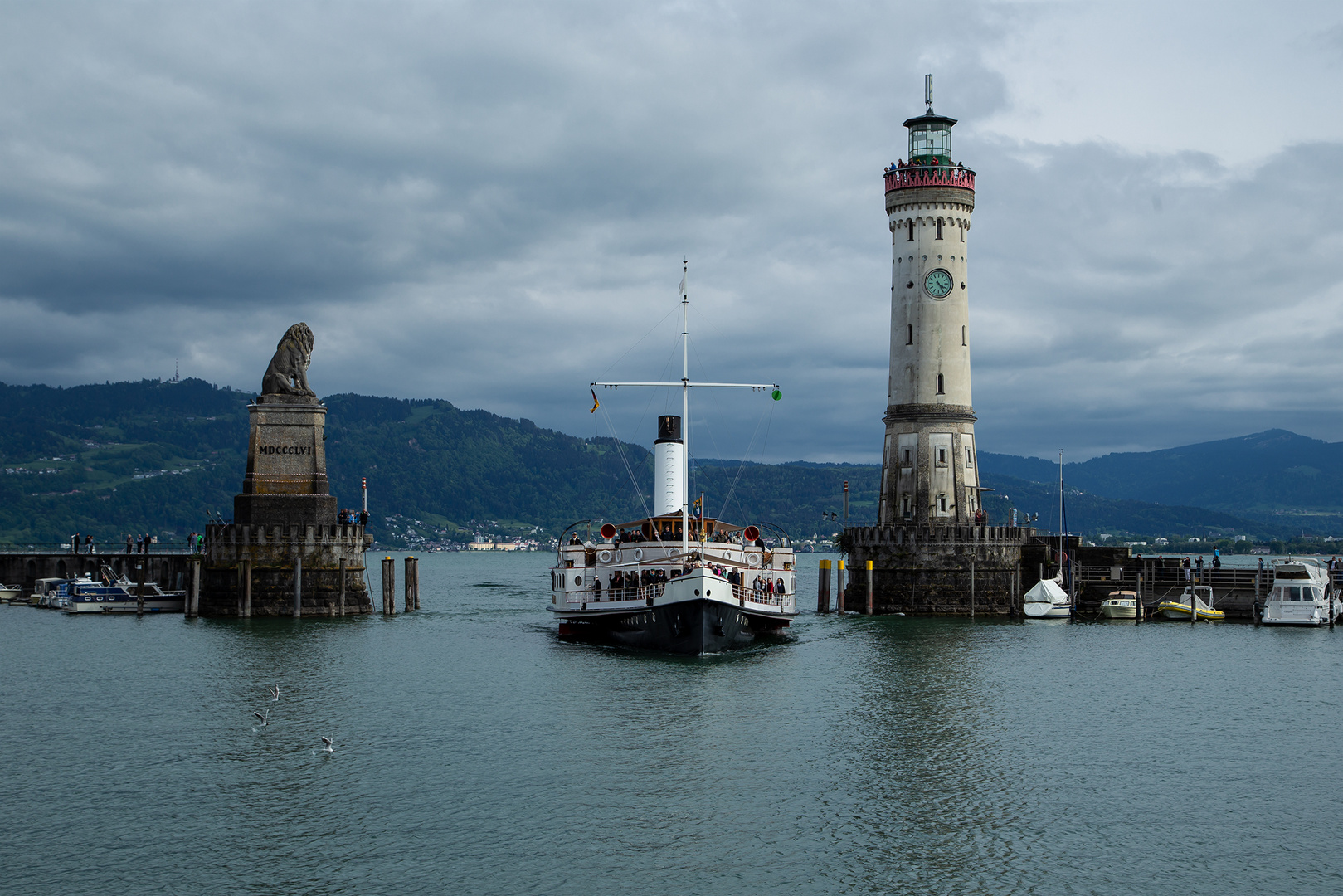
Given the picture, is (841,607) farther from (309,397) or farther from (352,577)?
(309,397)

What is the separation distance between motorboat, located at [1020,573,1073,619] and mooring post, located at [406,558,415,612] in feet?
140

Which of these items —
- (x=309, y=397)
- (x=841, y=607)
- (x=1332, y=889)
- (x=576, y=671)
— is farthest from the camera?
(x=841, y=607)

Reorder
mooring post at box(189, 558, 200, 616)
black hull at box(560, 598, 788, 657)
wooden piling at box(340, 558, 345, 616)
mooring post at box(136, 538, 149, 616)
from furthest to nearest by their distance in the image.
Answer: mooring post at box(136, 538, 149, 616), mooring post at box(189, 558, 200, 616), wooden piling at box(340, 558, 345, 616), black hull at box(560, 598, 788, 657)

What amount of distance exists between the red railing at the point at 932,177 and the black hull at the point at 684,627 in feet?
117

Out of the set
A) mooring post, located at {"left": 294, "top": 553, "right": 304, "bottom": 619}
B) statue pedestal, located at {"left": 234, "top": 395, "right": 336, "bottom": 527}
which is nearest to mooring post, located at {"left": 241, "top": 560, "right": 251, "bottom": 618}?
mooring post, located at {"left": 294, "top": 553, "right": 304, "bottom": 619}

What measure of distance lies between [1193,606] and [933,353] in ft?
76.6

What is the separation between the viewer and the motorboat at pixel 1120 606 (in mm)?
80875

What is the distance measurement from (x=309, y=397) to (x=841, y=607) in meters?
38.1

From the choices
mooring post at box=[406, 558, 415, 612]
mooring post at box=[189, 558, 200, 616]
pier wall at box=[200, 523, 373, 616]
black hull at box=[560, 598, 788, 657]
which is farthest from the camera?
mooring post at box=[406, 558, 415, 612]

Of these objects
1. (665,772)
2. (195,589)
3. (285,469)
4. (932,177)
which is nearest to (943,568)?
(932,177)

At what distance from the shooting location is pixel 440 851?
27266mm

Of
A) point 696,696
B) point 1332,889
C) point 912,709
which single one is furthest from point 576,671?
point 1332,889

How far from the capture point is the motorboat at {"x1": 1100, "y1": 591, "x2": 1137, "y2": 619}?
80.9m

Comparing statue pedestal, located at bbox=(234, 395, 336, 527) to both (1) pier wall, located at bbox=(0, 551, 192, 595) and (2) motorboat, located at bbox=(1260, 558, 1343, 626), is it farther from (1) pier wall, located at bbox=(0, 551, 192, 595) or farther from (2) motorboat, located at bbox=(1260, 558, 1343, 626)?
(2) motorboat, located at bbox=(1260, 558, 1343, 626)
